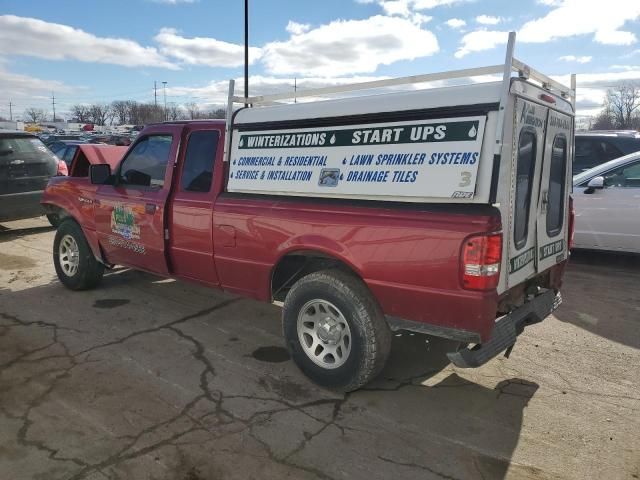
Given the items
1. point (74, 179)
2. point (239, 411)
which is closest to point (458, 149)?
point (239, 411)

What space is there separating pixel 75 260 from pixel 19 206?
147 inches

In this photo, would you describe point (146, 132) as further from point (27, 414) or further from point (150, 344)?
point (27, 414)

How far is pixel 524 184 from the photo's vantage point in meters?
3.49

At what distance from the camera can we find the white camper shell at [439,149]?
119 inches

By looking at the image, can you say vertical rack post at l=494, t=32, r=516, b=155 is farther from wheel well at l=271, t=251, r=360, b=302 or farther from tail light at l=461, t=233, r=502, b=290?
wheel well at l=271, t=251, r=360, b=302

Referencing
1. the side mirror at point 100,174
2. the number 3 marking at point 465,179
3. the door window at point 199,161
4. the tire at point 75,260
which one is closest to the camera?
the number 3 marking at point 465,179

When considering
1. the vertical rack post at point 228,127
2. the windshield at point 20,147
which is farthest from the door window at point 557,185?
the windshield at point 20,147

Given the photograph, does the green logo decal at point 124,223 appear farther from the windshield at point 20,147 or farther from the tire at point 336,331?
the windshield at point 20,147

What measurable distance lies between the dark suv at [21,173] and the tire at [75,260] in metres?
3.35

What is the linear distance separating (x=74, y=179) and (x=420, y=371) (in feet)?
14.3

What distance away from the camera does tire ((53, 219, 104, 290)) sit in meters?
5.82

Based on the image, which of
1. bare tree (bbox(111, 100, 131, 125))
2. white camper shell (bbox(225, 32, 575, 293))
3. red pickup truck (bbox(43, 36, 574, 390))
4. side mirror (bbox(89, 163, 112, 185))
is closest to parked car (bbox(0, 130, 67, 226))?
side mirror (bbox(89, 163, 112, 185))

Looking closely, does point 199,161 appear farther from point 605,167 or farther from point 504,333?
point 605,167

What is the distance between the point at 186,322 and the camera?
198 inches
